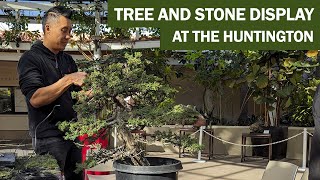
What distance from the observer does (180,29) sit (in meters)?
3.30

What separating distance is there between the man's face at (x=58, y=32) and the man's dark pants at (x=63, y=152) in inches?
19.1

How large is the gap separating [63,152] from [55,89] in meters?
0.40

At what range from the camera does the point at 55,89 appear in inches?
76.4

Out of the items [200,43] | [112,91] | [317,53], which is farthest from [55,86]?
[317,53]

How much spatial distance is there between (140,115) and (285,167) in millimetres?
1857

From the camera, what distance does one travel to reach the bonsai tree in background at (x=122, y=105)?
1.92 m

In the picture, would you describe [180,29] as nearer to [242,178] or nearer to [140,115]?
[140,115]

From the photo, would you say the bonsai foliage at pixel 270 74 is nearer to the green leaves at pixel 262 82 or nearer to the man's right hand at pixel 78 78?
the green leaves at pixel 262 82

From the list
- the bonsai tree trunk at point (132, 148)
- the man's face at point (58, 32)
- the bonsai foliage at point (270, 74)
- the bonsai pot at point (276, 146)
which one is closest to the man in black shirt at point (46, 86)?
the man's face at point (58, 32)

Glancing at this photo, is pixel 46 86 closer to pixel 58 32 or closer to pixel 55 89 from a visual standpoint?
pixel 55 89

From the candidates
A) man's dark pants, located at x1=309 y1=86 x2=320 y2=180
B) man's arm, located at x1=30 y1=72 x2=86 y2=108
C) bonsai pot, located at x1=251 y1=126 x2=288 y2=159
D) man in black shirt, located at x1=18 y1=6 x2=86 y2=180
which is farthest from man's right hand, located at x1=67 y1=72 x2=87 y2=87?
bonsai pot, located at x1=251 y1=126 x2=288 y2=159

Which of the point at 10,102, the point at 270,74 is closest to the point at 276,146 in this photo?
the point at 270,74

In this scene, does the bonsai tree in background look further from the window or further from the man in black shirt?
the window

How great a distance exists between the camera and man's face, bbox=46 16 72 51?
2170mm
